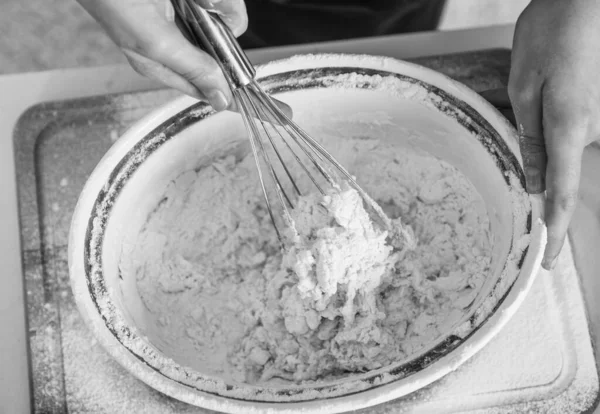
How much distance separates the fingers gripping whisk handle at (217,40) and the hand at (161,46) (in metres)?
0.01

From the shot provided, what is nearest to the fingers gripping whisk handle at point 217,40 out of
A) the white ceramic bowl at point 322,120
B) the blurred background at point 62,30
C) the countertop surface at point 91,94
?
the white ceramic bowl at point 322,120

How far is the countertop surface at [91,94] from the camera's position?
2.73 feet

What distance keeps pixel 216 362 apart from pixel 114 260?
0.61 ft

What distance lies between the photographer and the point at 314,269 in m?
0.72

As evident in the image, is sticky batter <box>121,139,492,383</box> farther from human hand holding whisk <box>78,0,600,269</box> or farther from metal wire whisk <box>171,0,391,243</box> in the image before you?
human hand holding whisk <box>78,0,600,269</box>

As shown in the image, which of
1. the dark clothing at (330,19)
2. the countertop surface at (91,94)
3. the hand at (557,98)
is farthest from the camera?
the dark clothing at (330,19)

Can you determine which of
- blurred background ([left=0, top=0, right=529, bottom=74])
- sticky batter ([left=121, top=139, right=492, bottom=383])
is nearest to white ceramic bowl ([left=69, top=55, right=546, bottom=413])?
sticky batter ([left=121, top=139, right=492, bottom=383])

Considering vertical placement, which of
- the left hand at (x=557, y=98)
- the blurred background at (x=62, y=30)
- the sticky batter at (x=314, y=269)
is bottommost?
the sticky batter at (x=314, y=269)

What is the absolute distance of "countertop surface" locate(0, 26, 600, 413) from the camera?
832 millimetres

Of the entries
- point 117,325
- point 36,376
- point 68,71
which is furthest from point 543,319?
point 68,71

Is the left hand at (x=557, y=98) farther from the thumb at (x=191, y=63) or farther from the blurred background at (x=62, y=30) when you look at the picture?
the blurred background at (x=62, y=30)

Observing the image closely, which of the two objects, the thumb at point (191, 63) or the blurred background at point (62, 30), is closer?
the thumb at point (191, 63)

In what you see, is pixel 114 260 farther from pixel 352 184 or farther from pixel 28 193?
pixel 352 184

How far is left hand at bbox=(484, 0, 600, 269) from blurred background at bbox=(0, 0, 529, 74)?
863mm
